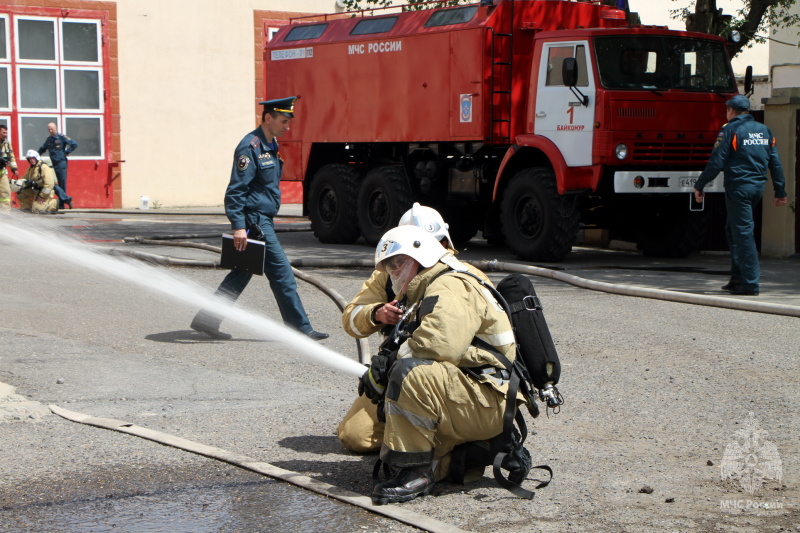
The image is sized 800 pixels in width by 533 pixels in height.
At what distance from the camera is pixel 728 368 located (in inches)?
321

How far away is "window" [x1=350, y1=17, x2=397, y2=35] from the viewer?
17078mm

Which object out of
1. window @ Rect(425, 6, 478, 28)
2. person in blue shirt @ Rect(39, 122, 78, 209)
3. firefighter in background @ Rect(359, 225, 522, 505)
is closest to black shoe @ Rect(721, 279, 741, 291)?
window @ Rect(425, 6, 478, 28)

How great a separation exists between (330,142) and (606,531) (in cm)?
1370

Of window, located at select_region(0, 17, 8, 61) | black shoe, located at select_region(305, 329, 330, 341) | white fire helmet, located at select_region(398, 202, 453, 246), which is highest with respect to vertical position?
window, located at select_region(0, 17, 8, 61)

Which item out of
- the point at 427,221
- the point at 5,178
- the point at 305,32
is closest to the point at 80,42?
the point at 5,178

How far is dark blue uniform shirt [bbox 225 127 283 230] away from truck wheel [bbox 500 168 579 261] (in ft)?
18.6

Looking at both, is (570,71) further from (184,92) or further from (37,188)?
(184,92)

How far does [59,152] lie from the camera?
24891 millimetres

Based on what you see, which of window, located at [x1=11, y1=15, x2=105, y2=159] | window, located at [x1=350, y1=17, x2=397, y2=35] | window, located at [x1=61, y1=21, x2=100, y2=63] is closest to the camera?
window, located at [x1=350, y1=17, x2=397, y2=35]

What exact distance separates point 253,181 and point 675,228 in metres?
7.77

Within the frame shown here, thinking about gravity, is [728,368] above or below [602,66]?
below

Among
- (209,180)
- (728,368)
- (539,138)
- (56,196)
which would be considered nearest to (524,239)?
(539,138)

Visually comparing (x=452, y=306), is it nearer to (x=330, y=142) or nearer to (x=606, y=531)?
(x=606, y=531)

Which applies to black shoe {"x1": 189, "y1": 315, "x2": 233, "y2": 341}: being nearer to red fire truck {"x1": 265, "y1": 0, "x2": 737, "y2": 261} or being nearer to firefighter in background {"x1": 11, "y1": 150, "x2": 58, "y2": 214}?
red fire truck {"x1": 265, "y1": 0, "x2": 737, "y2": 261}
